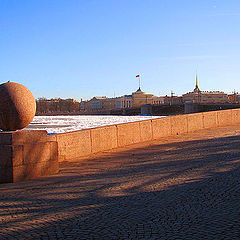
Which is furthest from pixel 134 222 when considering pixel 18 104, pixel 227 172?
pixel 18 104

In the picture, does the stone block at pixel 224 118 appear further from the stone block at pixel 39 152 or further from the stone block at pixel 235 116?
the stone block at pixel 39 152

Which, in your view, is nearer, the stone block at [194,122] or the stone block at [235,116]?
the stone block at [194,122]

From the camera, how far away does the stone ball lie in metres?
6.62

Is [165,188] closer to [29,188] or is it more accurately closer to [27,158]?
[29,188]

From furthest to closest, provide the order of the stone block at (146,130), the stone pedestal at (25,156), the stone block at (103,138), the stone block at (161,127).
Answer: the stone block at (161,127), the stone block at (146,130), the stone block at (103,138), the stone pedestal at (25,156)

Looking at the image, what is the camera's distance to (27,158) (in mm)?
6398

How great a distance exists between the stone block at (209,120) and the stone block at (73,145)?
8225 millimetres

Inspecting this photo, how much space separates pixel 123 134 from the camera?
35.9 feet

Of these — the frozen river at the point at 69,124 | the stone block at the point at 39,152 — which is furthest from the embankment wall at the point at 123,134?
the frozen river at the point at 69,124

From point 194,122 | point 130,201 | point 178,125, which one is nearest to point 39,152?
point 130,201

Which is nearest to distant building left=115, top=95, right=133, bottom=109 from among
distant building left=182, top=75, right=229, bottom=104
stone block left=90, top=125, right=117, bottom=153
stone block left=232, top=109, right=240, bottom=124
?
distant building left=182, top=75, right=229, bottom=104

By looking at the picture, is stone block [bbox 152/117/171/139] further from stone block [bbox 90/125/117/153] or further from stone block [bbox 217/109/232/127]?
stone block [bbox 217/109/232/127]

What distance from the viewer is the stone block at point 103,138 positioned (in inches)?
382

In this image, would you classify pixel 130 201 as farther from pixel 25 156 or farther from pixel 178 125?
pixel 178 125
